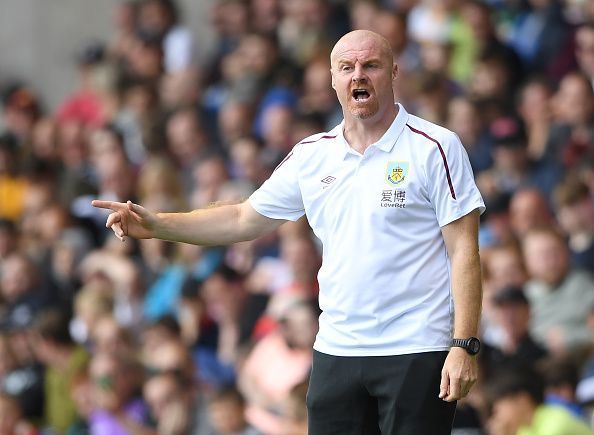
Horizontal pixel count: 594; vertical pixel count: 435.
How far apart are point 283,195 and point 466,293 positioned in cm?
93

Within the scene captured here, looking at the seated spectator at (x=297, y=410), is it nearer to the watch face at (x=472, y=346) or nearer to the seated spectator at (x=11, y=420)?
the seated spectator at (x=11, y=420)

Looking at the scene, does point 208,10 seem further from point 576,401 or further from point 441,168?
point 441,168

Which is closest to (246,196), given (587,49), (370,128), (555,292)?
(555,292)

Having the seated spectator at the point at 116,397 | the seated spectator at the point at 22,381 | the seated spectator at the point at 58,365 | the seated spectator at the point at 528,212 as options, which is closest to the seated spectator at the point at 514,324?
the seated spectator at the point at 528,212

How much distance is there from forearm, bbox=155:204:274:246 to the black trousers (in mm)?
664

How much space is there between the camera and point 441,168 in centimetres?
548

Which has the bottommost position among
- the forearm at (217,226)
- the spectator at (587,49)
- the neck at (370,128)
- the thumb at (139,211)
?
the forearm at (217,226)

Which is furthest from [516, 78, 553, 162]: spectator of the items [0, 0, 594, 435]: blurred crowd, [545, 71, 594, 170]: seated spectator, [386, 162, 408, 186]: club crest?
[386, 162, 408, 186]: club crest

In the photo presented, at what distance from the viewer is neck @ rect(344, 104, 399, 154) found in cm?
565

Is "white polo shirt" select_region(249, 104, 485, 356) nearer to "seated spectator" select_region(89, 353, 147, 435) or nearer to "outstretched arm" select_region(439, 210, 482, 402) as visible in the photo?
"outstretched arm" select_region(439, 210, 482, 402)

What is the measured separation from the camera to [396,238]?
5.53m

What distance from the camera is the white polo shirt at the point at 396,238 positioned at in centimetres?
550

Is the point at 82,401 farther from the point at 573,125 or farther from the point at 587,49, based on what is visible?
the point at 587,49

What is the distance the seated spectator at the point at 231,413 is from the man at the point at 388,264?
357cm
